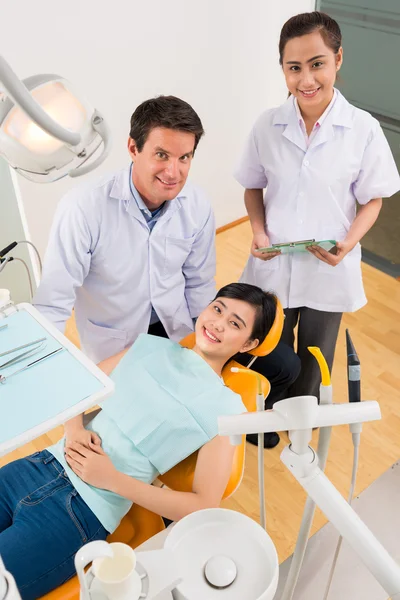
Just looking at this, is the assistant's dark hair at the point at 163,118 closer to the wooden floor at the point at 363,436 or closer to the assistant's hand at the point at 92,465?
the assistant's hand at the point at 92,465

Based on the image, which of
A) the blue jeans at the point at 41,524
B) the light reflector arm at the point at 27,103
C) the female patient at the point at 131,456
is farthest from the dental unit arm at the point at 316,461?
the blue jeans at the point at 41,524

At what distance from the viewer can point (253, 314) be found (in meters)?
1.54

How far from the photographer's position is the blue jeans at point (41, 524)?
3.73ft

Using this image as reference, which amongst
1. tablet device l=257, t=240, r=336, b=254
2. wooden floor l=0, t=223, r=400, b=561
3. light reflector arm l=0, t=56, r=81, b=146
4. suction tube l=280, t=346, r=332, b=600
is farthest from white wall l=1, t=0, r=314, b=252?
suction tube l=280, t=346, r=332, b=600

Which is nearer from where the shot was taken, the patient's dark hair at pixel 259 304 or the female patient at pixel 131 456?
the female patient at pixel 131 456

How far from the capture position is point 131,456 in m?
1.32

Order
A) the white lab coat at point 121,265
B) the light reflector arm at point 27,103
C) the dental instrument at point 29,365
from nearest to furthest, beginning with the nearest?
1. the light reflector arm at point 27,103
2. the dental instrument at point 29,365
3. the white lab coat at point 121,265

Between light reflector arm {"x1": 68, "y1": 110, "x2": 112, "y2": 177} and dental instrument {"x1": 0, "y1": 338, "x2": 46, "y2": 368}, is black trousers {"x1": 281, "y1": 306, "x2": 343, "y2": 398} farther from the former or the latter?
light reflector arm {"x1": 68, "y1": 110, "x2": 112, "y2": 177}

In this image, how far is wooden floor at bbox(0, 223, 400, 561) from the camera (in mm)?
1892

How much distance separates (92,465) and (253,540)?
1.78ft

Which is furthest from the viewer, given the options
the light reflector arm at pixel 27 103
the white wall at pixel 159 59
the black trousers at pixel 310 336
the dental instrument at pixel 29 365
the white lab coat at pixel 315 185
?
the white wall at pixel 159 59

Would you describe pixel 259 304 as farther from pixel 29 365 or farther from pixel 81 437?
pixel 29 365

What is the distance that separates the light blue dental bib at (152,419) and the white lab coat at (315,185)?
23.1 inches

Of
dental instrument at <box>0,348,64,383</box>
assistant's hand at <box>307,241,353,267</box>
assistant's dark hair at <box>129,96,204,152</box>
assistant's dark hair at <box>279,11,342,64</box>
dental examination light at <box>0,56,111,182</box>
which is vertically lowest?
assistant's hand at <box>307,241,353,267</box>
